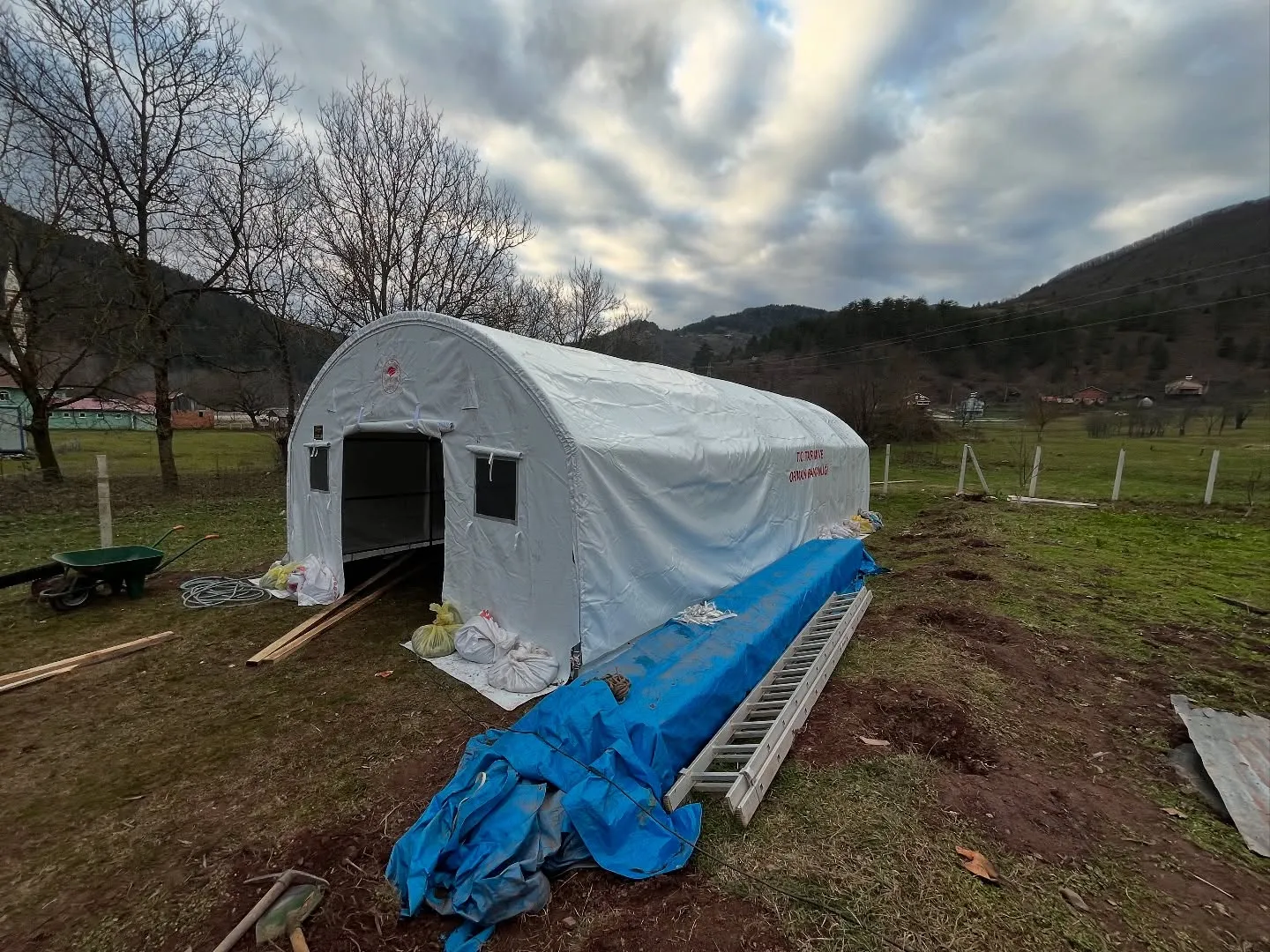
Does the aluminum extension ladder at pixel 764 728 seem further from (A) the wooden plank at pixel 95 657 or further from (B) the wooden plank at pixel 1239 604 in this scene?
(A) the wooden plank at pixel 95 657

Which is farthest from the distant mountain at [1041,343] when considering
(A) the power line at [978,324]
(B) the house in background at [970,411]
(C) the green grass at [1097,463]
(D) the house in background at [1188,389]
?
(C) the green grass at [1097,463]

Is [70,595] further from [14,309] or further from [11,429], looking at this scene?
[11,429]

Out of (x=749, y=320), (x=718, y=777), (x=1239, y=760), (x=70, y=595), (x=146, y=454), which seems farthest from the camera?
(x=749, y=320)

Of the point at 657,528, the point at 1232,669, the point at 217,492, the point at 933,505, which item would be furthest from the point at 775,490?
the point at 217,492

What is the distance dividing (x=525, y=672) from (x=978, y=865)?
3.16 metres

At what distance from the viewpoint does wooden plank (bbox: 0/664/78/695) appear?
425 cm

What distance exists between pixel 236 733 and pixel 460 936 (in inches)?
106

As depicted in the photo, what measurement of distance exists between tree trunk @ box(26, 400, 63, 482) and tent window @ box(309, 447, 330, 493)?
41.0 ft

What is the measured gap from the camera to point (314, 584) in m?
6.39

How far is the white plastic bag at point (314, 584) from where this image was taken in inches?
248

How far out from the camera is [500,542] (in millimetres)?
4891

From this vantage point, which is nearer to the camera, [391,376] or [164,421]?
[391,376]

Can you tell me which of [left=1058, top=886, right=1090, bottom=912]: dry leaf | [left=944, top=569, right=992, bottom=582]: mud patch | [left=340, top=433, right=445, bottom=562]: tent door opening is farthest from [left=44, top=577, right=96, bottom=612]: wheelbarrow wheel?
[left=944, top=569, right=992, bottom=582]: mud patch

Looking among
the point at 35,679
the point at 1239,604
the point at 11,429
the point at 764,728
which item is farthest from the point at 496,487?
the point at 11,429
